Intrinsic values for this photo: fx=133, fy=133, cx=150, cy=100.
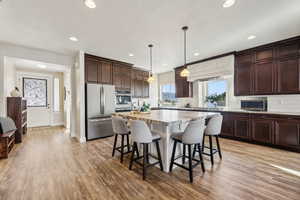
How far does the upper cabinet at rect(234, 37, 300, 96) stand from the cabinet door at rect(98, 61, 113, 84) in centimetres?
432

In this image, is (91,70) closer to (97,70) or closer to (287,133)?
(97,70)

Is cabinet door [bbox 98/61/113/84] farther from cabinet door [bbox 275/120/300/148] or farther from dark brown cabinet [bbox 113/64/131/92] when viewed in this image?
cabinet door [bbox 275/120/300/148]

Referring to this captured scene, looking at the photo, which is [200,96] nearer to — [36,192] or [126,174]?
[126,174]

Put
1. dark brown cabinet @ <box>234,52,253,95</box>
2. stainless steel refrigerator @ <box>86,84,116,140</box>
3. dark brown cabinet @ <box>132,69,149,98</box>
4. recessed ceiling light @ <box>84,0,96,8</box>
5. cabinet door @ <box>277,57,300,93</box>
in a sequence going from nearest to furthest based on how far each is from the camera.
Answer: recessed ceiling light @ <box>84,0,96,8</box> → cabinet door @ <box>277,57,300,93</box> → dark brown cabinet @ <box>234,52,253,95</box> → stainless steel refrigerator @ <box>86,84,116,140</box> → dark brown cabinet @ <box>132,69,149,98</box>

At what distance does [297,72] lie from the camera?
3.27 metres

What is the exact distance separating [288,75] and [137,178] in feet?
14.4

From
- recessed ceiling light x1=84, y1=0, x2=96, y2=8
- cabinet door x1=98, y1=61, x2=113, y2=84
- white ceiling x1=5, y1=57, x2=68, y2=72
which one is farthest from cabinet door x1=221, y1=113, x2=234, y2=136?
white ceiling x1=5, y1=57, x2=68, y2=72

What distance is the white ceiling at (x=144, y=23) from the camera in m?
2.12

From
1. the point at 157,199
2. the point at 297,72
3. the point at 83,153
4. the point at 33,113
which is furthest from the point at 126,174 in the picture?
the point at 33,113

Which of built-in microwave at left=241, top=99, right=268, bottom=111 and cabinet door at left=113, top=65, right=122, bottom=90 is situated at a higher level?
cabinet door at left=113, top=65, right=122, bottom=90

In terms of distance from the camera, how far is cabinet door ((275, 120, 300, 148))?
3.06 metres

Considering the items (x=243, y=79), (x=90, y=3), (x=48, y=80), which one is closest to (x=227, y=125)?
(x=243, y=79)

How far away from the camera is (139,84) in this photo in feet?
21.0

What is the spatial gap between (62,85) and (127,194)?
6.57m
